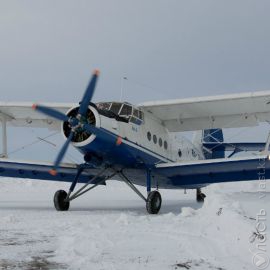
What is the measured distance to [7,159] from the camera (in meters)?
13.8

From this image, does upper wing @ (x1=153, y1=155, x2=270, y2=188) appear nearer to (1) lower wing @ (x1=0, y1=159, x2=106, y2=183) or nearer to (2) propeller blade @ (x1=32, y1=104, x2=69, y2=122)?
(1) lower wing @ (x1=0, y1=159, x2=106, y2=183)

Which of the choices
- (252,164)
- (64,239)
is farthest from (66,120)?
(252,164)

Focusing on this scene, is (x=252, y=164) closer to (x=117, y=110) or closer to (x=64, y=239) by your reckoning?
(x=117, y=110)

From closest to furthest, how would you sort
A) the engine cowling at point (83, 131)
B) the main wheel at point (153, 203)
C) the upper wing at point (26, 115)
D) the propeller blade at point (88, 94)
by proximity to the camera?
the propeller blade at point (88, 94) → the engine cowling at point (83, 131) → the main wheel at point (153, 203) → the upper wing at point (26, 115)

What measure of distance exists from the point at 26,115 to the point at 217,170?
7.56 meters

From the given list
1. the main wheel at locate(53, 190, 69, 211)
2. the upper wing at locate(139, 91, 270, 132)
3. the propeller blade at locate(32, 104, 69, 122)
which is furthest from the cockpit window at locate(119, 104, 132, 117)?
the main wheel at locate(53, 190, 69, 211)

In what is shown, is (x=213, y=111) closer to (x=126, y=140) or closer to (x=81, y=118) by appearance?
(x=126, y=140)

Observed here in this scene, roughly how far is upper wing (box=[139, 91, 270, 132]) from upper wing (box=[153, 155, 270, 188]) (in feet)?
→ 6.86

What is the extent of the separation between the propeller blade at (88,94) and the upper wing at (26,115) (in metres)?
3.87

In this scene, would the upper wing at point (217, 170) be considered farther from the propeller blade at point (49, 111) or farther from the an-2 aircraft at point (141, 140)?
the propeller blade at point (49, 111)

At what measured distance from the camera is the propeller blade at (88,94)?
1043 cm

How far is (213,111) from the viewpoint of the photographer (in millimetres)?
14602

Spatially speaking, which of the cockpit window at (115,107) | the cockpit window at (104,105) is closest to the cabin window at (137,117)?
the cockpit window at (115,107)

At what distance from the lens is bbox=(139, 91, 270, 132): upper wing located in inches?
533
